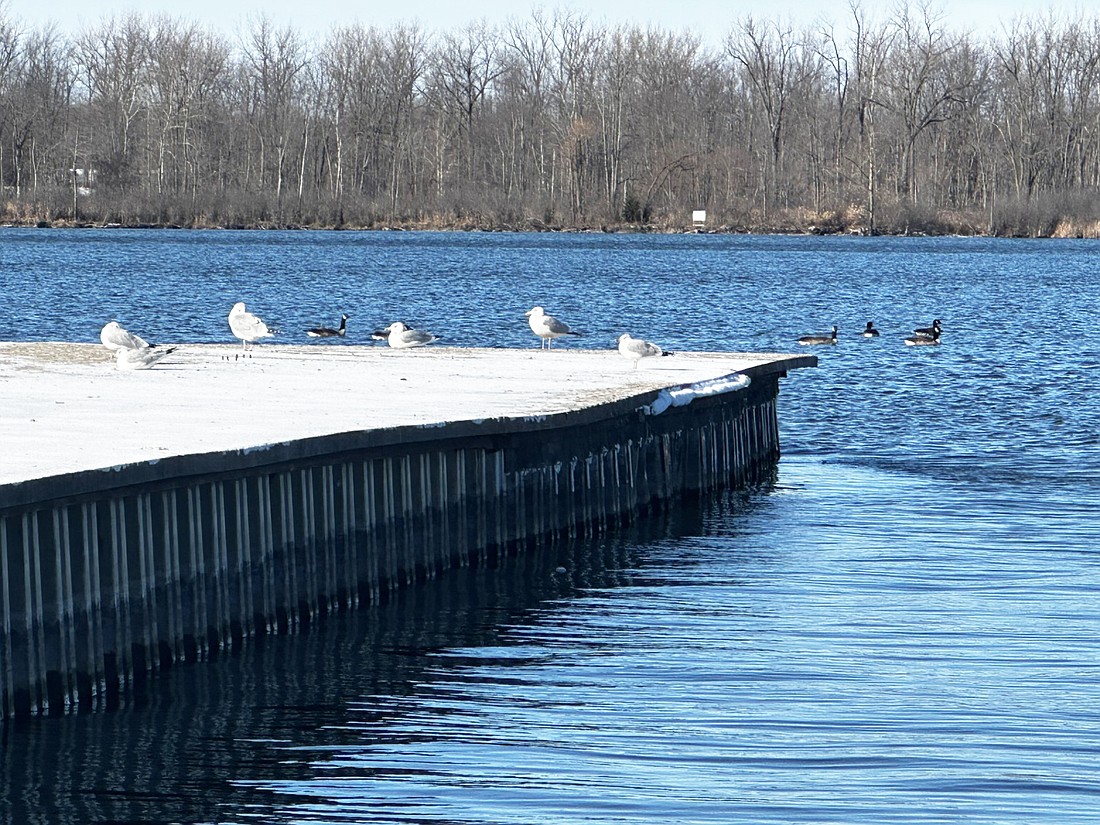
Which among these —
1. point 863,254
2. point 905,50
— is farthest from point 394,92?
point 863,254

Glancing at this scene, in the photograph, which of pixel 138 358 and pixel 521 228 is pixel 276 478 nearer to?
pixel 138 358

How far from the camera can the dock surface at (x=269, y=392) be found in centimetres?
1378

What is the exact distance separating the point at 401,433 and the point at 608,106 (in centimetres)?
12068

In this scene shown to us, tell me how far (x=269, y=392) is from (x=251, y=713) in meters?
6.93

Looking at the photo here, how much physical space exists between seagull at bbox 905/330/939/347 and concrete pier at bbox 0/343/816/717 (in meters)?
18.9

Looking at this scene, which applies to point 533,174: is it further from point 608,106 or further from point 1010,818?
point 1010,818

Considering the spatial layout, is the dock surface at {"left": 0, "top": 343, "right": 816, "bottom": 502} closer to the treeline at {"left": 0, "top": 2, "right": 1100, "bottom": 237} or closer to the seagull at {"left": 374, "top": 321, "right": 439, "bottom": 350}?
the seagull at {"left": 374, "top": 321, "right": 439, "bottom": 350}

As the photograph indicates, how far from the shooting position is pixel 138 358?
69.3 feet

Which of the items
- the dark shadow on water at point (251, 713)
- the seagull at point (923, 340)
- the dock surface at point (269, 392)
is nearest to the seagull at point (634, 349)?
the dock surface at point (269, 392)

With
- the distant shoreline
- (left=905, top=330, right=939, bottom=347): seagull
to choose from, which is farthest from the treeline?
(left=905, top=330, right=939, bottom=347): seagull

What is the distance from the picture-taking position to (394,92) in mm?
136750

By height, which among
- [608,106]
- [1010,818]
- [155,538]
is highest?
[608,106]

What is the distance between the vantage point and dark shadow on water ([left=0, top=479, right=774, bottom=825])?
10375mm

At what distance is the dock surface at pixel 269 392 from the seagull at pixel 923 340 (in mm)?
16683
